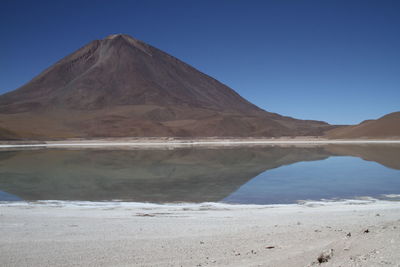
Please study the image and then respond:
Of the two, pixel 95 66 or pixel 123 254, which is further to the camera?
pixel 95 66

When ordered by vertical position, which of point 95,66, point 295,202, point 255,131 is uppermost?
point 95,66

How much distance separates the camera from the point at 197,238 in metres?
6.06

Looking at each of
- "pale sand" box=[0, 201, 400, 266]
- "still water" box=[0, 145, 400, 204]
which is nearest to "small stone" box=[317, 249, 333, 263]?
"pale sand" box=[0, 201, 400, 266]

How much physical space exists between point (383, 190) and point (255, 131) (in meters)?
78.2

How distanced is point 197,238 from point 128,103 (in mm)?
119662

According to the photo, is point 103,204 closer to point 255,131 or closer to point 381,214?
point 381,214

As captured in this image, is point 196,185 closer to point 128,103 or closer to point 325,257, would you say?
point 325,257

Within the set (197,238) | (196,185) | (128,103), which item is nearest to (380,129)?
(196,185)

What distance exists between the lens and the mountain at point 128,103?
284 feet

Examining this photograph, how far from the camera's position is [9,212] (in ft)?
29.6

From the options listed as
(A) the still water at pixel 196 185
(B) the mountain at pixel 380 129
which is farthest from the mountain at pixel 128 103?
(A) the still water at pixel 196 185

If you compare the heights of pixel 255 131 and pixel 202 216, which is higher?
pixel 255 131

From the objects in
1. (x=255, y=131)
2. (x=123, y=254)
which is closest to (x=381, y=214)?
(x=123, y=254)

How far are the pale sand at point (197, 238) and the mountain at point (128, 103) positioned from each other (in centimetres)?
5988
